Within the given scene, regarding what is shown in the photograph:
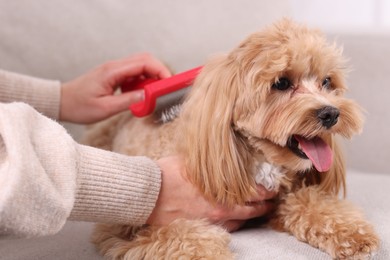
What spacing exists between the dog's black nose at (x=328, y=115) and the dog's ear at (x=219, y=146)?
0.60 feet

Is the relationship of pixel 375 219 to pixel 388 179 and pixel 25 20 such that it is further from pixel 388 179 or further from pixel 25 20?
pixel 25 20

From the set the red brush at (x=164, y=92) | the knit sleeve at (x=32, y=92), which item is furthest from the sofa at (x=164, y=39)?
the red brush at (x=164, y=92)

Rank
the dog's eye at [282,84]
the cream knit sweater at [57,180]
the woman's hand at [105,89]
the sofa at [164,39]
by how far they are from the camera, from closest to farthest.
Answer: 1. the cream knit sweater at [57,180]
2. the dog's eye at [282,84]
3. the woman's hand at [105,89]
4. the sofa at [164,39]

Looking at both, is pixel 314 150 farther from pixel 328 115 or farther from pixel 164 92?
pixel 164 92

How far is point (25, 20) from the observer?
1870mm

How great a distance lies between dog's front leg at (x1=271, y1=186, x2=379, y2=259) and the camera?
1109 mm

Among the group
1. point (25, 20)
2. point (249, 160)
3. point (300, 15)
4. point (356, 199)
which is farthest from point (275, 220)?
point (300, 15)

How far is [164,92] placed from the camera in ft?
4.79

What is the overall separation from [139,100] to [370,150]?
0.82 metres

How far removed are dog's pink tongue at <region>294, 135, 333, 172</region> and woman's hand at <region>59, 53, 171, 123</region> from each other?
0.55 metres

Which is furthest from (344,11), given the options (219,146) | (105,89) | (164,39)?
(219,146)

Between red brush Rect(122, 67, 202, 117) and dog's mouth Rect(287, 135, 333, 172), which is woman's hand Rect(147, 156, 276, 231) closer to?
dog's mouth Rect(287, 135, 333, 172)

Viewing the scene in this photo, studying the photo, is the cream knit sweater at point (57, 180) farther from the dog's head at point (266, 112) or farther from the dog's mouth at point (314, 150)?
the dog's mouth at point (314, 150)

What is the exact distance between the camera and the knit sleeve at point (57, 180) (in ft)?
2.94
